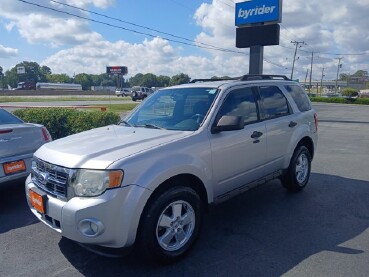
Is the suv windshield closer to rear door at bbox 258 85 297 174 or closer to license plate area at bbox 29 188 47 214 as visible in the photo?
rear door at bbox 258 85 297 174

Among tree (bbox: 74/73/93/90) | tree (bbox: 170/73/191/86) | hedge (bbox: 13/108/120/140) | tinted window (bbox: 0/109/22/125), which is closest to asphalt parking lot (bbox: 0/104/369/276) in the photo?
tinted window (bbox: 0/109/22/125)

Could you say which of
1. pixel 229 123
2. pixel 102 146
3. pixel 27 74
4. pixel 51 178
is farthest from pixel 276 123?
pixel 27 74

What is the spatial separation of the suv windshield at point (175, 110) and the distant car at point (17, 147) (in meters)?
1.67

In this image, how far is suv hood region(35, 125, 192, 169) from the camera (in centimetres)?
310

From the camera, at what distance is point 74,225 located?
298 centimetres

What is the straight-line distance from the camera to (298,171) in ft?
18.4

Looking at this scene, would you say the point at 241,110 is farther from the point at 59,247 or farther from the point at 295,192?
the point at 59,247

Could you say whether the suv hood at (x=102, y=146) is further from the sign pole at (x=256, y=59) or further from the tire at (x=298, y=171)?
the sign pole at (x=256, y=59)

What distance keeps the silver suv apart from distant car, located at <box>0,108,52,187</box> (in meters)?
1.12

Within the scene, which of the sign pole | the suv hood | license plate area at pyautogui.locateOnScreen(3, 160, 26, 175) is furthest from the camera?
the sign pole

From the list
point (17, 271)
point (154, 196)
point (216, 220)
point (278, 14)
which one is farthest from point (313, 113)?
point (278, 14)

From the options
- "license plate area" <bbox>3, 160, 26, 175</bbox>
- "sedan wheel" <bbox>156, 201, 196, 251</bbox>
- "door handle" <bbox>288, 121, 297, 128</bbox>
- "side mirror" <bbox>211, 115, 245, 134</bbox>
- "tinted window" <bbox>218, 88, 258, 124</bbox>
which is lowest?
"sedan wheel" <bbox>156, 201, 196, 251</bbox>

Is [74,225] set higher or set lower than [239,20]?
lower

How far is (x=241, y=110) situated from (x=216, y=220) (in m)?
1.49
